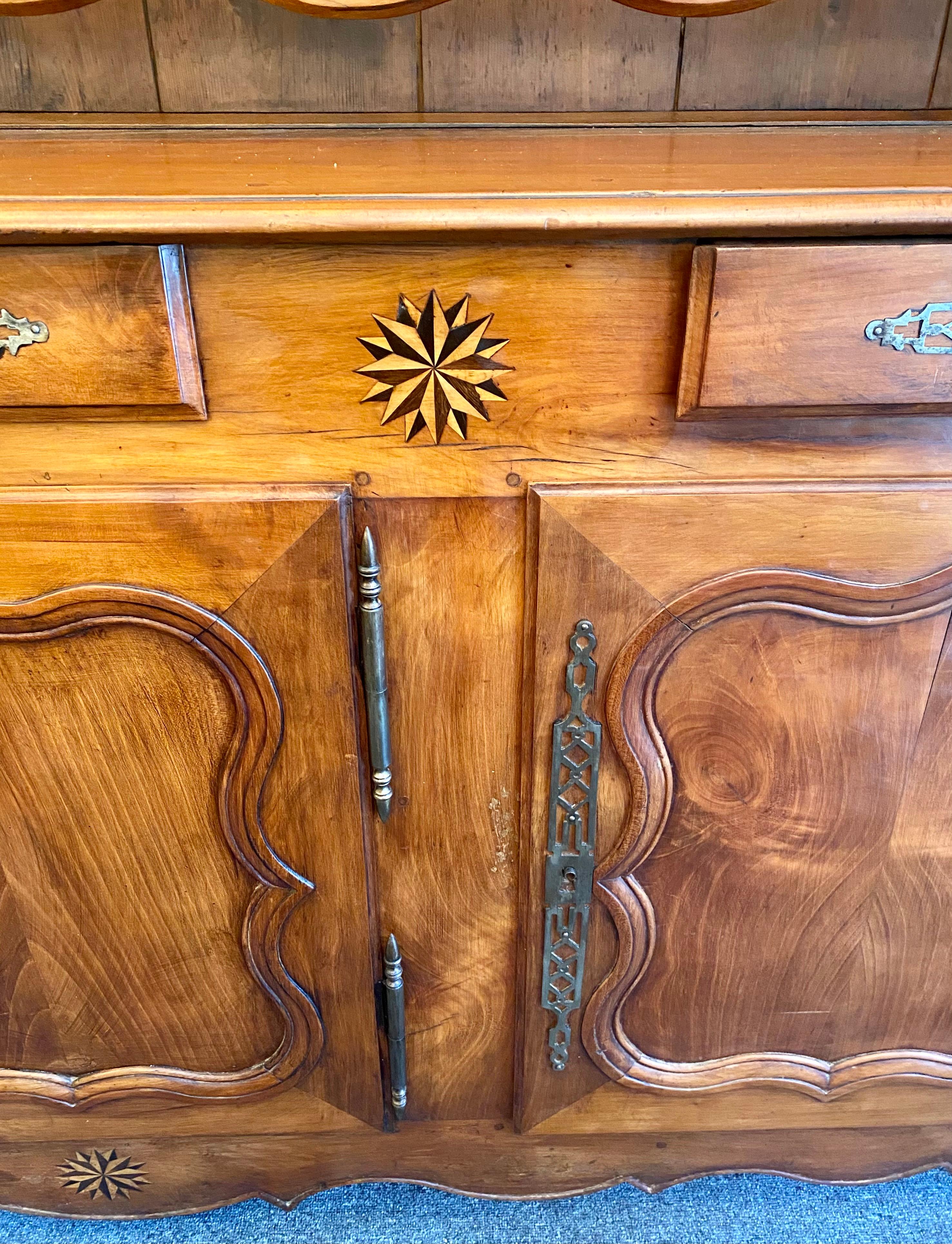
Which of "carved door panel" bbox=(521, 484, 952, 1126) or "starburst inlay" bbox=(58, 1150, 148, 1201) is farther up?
"carved door panel" bbox=(521, 484, 952, 1126)

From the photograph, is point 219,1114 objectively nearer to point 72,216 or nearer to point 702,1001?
point 702,1001

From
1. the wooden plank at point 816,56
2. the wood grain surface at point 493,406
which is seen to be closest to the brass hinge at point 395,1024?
the wood grain surface at point 493,406

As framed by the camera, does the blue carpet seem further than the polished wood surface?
Yes

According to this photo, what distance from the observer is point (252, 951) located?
66 centimetres

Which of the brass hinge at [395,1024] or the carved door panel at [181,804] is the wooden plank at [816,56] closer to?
the carved door panel at [181,804]

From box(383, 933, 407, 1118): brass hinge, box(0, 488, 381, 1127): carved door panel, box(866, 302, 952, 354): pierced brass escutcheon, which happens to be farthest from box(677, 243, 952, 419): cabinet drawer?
box(383, 933, 407, 1118): brass hinge

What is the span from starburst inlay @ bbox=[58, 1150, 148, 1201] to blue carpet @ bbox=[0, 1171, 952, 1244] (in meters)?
0.07

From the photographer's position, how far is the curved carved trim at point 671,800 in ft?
1.81

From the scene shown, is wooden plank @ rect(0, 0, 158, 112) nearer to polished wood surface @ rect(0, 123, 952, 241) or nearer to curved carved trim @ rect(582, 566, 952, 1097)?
polished wood surface @ rect(0, 123, 952, 241)

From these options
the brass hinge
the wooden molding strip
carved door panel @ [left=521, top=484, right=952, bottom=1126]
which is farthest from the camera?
the brass hinge

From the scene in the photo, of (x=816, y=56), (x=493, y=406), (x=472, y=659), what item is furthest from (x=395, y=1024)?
(x=816, y=56)

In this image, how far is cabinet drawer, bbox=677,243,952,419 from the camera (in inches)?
18.1

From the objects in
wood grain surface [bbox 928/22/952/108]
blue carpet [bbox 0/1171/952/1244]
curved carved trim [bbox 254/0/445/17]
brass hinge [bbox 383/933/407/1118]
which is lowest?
blue carpet [bbox 0/1171/952/1244]

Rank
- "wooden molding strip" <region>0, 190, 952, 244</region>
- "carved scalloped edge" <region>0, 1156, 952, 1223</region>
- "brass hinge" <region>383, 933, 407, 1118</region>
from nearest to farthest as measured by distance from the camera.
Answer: "wooden molding strip" <region>0, 190, 952, 244</region> < "brass hinge" <region>383, 933, 407, 1118</region> < "carved scalloped edge" <region>0, 1156, 952, 1223</region>
